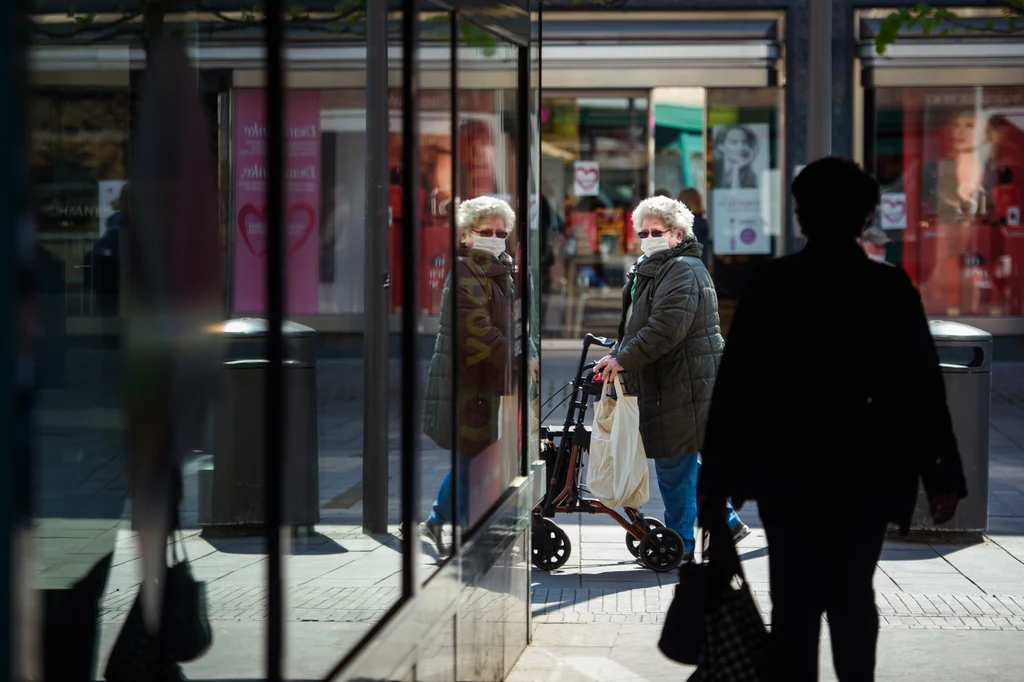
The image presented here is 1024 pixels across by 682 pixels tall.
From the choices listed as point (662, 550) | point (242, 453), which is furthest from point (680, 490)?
point (242, 453)

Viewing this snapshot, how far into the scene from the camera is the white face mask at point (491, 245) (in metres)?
4.72

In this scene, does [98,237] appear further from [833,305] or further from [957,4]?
[957,4]

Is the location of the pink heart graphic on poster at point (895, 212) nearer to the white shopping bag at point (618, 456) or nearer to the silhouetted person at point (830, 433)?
the white shopping bag at point (618, 456)

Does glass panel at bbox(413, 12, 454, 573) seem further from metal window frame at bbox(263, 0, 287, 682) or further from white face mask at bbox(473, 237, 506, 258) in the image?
metal window frame at bbox(263, 0, 287, 682)

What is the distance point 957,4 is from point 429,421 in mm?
13657

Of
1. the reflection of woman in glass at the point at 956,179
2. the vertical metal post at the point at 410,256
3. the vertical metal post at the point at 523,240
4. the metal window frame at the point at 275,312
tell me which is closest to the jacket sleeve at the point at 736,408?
the vertical metal post at the point at 410,256

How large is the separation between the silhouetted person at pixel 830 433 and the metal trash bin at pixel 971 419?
12.7 ft

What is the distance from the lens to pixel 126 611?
3.62 metres

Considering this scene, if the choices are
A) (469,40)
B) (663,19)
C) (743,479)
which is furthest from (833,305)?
(663,19)

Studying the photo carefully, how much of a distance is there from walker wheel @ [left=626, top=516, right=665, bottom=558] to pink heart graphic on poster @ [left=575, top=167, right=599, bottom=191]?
1068 centimetres

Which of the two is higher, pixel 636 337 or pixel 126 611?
pixel 636 337

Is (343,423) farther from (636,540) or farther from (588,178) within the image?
(588,178)

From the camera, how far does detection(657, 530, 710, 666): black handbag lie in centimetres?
378

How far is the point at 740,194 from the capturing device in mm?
17062
